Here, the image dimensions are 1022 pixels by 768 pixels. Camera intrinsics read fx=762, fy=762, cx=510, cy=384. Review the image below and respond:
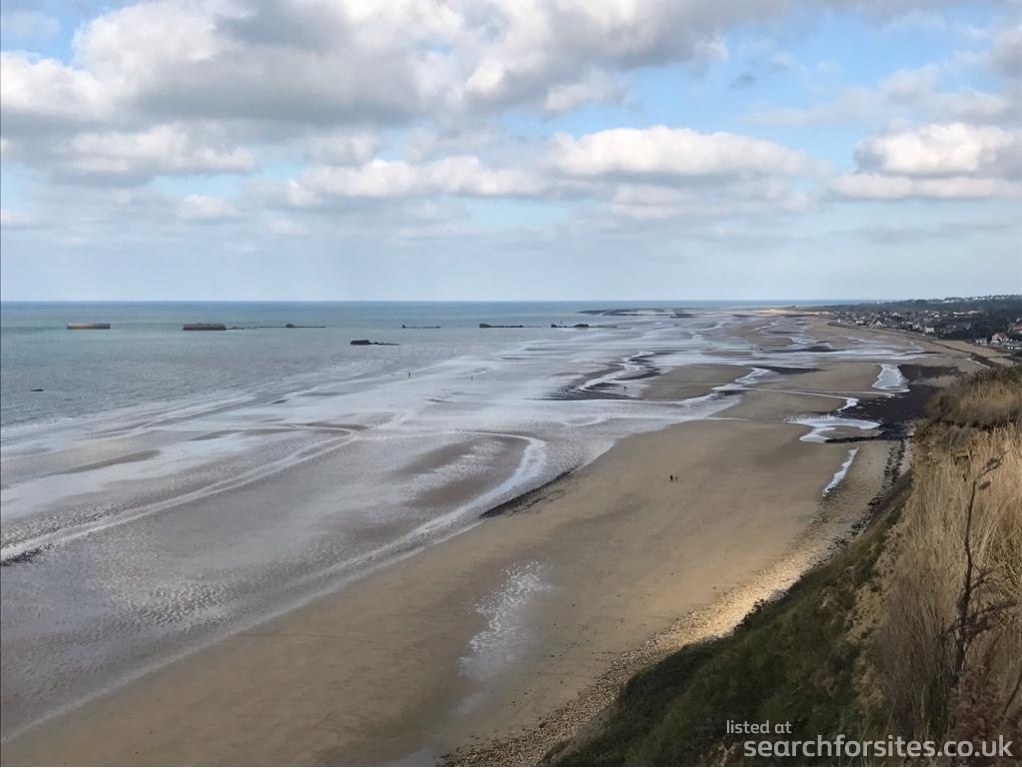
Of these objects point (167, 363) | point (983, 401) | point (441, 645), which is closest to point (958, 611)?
point (441, 645)

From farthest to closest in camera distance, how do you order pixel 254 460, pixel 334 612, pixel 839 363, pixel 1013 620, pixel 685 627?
pixel 839 363 → pixel 254 460 → pixel 334 612 → pixel 685 627 → pixel 1013 620

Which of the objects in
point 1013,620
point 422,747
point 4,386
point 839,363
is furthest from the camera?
point 839,363

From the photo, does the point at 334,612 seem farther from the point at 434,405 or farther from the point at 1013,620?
the point at 434,405

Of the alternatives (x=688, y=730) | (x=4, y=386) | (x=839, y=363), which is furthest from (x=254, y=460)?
(x=839, y=363)

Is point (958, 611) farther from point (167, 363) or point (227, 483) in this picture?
point (167, 363)

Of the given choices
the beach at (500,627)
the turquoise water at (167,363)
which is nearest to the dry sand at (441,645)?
the beach at (500,627)

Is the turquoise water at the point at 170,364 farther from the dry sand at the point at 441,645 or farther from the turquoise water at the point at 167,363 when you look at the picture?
the dry sand at the point at 441,645

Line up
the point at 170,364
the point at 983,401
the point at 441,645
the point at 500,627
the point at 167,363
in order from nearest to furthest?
the point at 441,645 < the point at 983,401 < the point at 500,627 < the point at 170,364 < the point at 167,363
